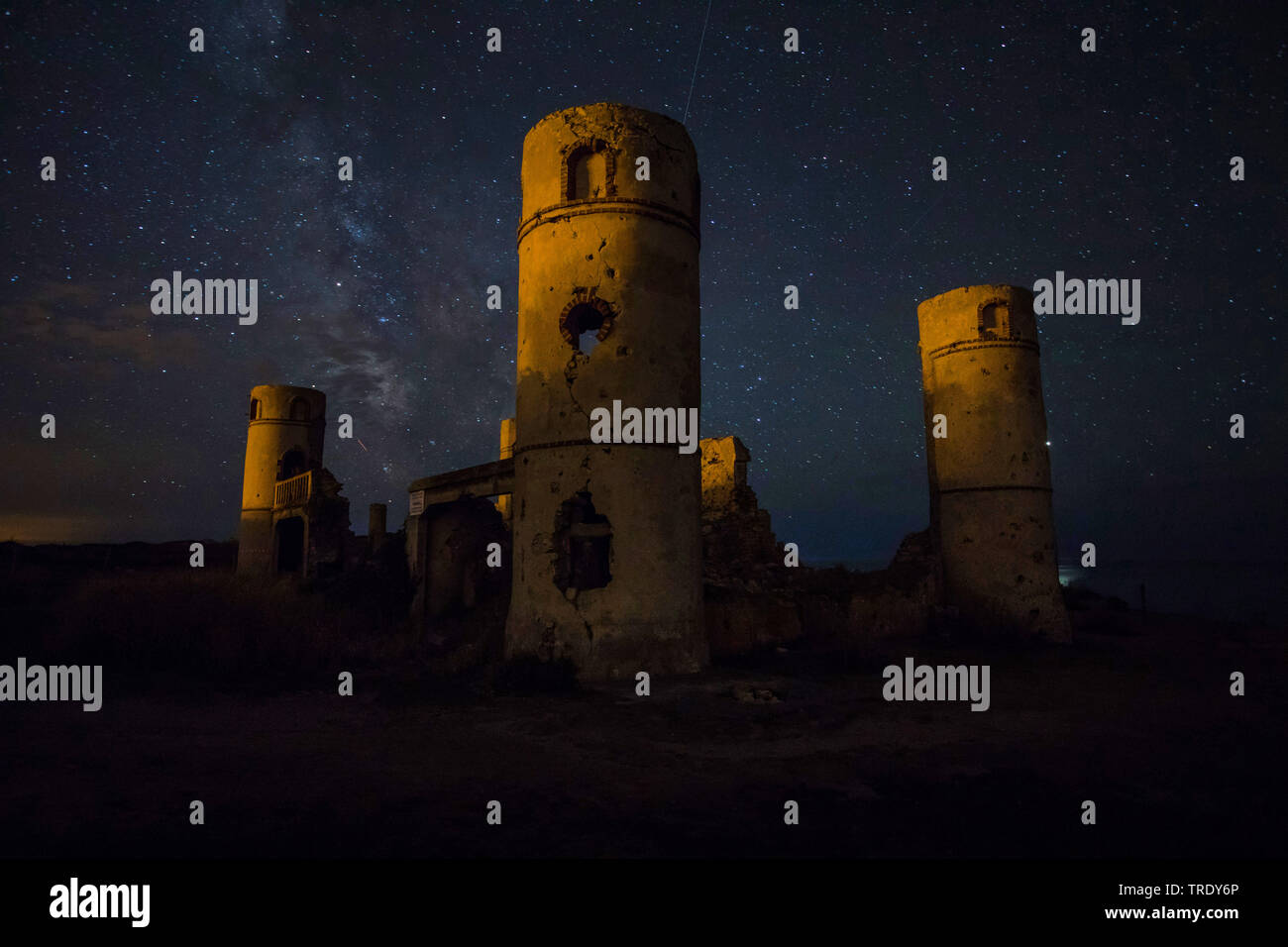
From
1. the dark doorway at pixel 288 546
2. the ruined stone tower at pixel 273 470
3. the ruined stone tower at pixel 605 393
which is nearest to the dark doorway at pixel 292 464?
the ruined stone tower at pixel 273 470

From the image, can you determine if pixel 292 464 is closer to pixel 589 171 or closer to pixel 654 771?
pixel 589 171

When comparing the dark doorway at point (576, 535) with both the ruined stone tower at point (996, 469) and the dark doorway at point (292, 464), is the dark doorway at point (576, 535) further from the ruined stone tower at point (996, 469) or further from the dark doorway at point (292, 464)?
the dark doorway at point (292, 464)

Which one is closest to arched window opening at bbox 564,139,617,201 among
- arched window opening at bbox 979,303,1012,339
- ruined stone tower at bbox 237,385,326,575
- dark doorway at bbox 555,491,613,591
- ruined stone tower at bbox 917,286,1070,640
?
dark doorway at bbox 555,491,613,591

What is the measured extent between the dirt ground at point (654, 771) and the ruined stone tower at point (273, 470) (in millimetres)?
17813

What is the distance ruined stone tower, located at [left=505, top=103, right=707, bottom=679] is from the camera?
10.2 meters

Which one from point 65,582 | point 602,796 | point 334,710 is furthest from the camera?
point 65,582

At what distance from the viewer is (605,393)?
1051cm

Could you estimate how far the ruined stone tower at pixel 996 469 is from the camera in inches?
571

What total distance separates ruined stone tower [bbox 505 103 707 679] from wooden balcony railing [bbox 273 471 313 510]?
50.0 feet

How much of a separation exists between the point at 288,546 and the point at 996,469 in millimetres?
24048
